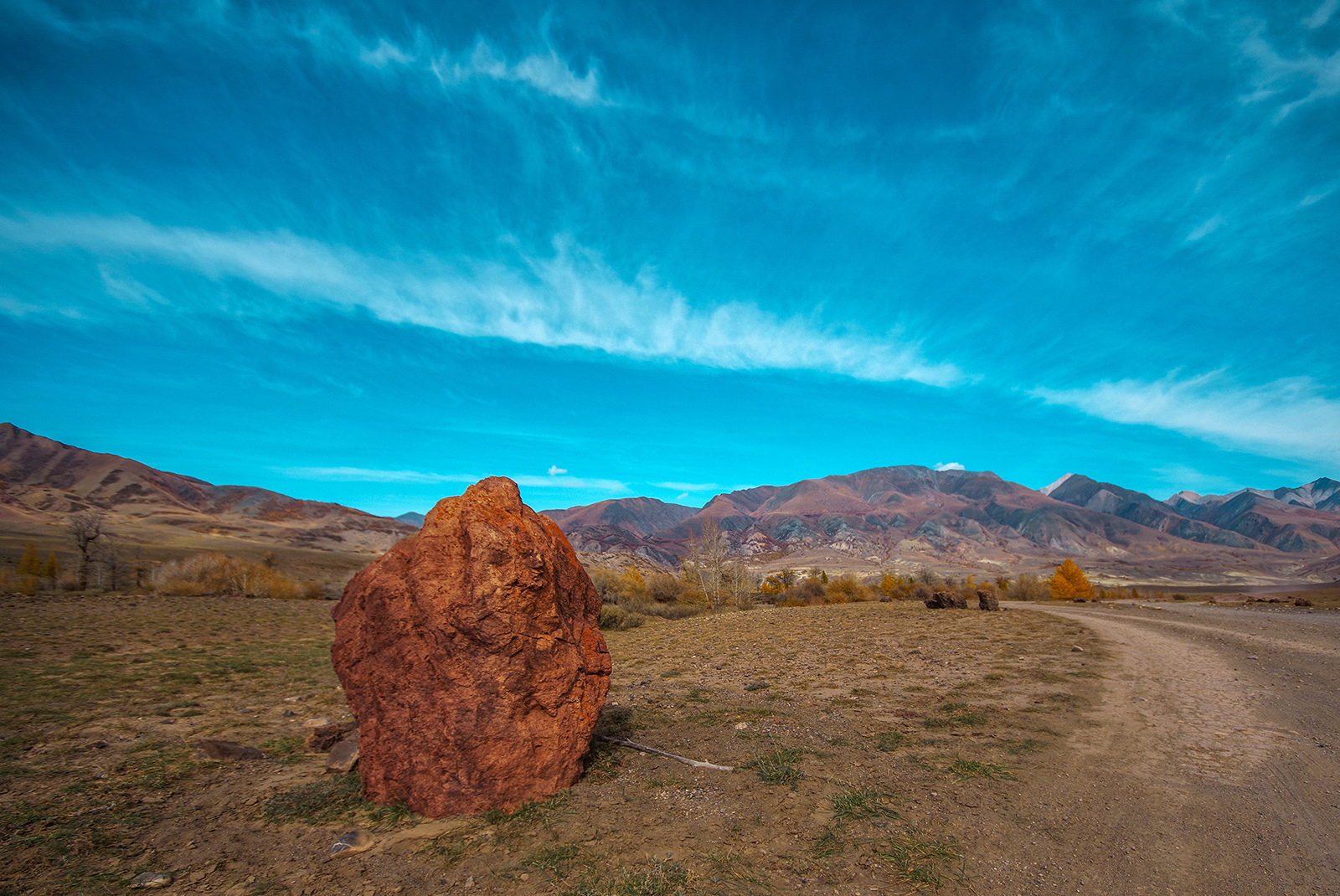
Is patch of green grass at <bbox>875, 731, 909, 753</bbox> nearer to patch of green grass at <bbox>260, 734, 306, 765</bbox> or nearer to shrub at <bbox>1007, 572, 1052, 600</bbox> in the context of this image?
patch of green grass at <bbox>260, 734, 306, 765</bbox>

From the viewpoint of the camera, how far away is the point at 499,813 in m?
5.42

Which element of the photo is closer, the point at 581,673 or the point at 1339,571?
the point at 581,673

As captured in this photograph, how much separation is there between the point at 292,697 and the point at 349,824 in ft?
23.2

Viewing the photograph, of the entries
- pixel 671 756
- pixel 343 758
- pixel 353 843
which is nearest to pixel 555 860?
pixel 353 843

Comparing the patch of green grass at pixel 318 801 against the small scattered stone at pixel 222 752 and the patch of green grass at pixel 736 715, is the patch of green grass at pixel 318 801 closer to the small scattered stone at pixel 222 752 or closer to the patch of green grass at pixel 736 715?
the small scattered stone at pixel 222 752

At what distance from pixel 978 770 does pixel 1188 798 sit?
187 cm

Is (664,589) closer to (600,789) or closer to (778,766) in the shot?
(778,766)

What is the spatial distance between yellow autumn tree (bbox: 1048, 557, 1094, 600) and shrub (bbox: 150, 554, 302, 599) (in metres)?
59.0

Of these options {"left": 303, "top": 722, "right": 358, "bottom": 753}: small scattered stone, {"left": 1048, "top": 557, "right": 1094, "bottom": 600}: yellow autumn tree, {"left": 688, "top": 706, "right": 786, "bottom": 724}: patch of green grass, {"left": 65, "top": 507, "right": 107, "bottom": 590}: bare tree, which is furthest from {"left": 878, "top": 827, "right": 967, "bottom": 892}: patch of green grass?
{"left": 1048, "top": 557, "right": 1094, "bottom": 600}: yellow autumn tree

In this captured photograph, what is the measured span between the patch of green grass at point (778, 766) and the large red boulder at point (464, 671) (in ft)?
6.68

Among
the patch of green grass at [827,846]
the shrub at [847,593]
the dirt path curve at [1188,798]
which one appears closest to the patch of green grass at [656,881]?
the patch of green grass at [827,846]

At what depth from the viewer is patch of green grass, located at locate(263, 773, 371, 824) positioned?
5453mm

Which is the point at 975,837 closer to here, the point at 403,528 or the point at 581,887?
the point at 581,887

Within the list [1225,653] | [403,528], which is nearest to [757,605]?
[1225,653]
